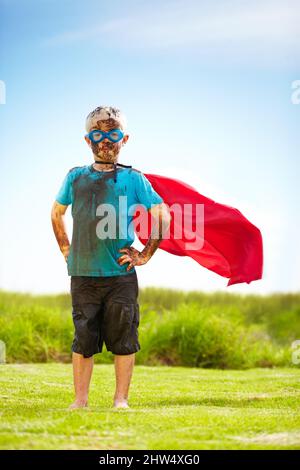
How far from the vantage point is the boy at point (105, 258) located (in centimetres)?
495

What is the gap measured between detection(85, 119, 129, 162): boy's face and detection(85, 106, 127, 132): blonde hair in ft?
0.07

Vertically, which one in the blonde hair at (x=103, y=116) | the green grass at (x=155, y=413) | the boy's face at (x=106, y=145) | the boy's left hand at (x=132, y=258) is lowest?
the green grass at (x=155, y=413)

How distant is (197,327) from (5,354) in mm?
2418

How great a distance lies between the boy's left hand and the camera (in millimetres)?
4938

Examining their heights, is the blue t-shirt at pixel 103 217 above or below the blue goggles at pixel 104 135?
below

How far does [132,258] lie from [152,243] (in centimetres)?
21

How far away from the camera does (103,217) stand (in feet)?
16.2

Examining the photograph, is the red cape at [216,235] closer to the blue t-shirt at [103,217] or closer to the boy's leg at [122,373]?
the blue t-shirt at [103,217]

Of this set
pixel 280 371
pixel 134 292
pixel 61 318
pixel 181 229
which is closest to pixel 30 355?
pixel 61 318

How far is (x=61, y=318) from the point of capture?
1043cm

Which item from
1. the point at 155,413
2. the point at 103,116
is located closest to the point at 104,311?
the point at 155,413

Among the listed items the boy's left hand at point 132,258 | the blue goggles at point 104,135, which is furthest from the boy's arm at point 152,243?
the blue goggles at point 104,135

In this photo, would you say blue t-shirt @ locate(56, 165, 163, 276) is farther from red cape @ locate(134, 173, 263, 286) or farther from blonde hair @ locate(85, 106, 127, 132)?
red cape @ locate(134, 173, 263, 286)

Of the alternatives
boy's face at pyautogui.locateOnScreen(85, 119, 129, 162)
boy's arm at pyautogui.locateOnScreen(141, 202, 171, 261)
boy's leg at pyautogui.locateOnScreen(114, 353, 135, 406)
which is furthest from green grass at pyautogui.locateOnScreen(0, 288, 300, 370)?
boy's face at pyautogui.locateOnScreen(85, 119, 129, 162)
